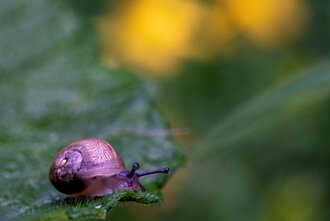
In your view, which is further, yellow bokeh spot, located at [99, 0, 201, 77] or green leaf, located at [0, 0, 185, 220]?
yellow bokeh spot, located at [99, 0, 201, 77]

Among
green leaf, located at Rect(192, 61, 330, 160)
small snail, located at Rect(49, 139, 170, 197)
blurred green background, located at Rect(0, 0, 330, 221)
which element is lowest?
small snail, located at Rect(49, 139, 170, 197)

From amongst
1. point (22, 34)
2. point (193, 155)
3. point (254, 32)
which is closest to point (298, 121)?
point (254, 32)

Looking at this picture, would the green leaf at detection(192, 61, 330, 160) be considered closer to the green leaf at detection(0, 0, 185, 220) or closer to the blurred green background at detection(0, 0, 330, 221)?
the blurred green background at detection(0, 0, 330, 221)

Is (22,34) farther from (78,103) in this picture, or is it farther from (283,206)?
(283,206)

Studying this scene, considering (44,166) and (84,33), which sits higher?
(84,33)

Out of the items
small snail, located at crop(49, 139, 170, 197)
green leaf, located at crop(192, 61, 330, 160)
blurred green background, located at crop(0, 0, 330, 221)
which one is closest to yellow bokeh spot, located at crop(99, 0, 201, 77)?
blurred green background, located at crop(0, 0, 330, 221)

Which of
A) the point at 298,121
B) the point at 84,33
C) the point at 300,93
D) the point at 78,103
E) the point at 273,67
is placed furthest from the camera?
the point at 273,67

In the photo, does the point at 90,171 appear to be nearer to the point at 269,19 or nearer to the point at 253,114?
the point at 253,114
